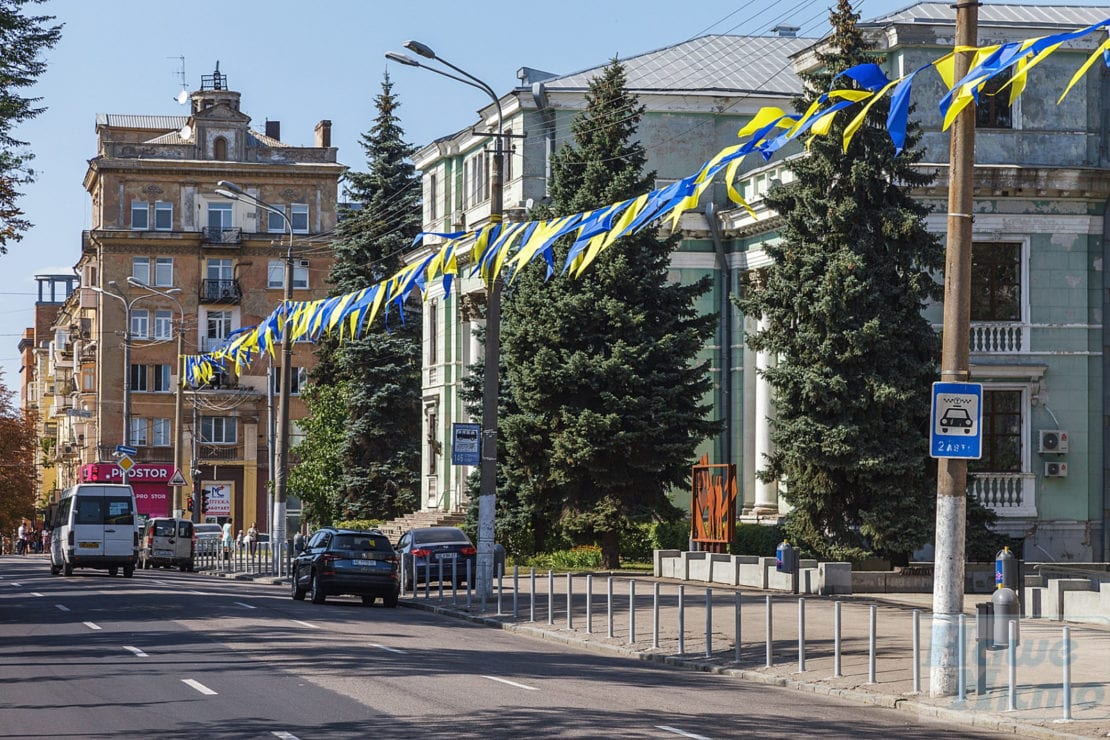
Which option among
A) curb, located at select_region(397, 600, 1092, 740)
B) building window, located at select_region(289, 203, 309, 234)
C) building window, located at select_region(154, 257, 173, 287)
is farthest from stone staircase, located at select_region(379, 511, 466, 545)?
building window, located at select_region(154, 257, 173, 287)

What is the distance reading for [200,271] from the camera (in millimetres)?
94438

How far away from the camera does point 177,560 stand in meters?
58.5

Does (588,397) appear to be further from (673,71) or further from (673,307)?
(673,71)

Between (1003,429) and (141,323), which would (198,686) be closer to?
(1003,429)

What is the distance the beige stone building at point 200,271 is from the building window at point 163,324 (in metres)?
0.08

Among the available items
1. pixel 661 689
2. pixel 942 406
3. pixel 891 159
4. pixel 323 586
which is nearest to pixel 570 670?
pixel 661 689

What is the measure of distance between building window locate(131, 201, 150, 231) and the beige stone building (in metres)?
0.05

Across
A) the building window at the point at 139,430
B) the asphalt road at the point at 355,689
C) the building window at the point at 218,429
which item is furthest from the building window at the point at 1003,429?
the building window at the point at 139,430

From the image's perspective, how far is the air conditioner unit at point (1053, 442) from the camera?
41438mm

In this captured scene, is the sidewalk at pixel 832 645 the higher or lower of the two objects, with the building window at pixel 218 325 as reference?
lower

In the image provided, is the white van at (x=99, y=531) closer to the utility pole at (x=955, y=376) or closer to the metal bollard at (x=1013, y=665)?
the utility pole at (x=955, y=376)

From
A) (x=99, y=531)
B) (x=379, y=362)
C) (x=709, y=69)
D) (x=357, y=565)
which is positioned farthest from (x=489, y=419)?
(x=379, y=362)

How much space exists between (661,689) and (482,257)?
7.68 meters

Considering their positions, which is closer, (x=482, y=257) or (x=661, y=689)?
(x=661, y=689)
